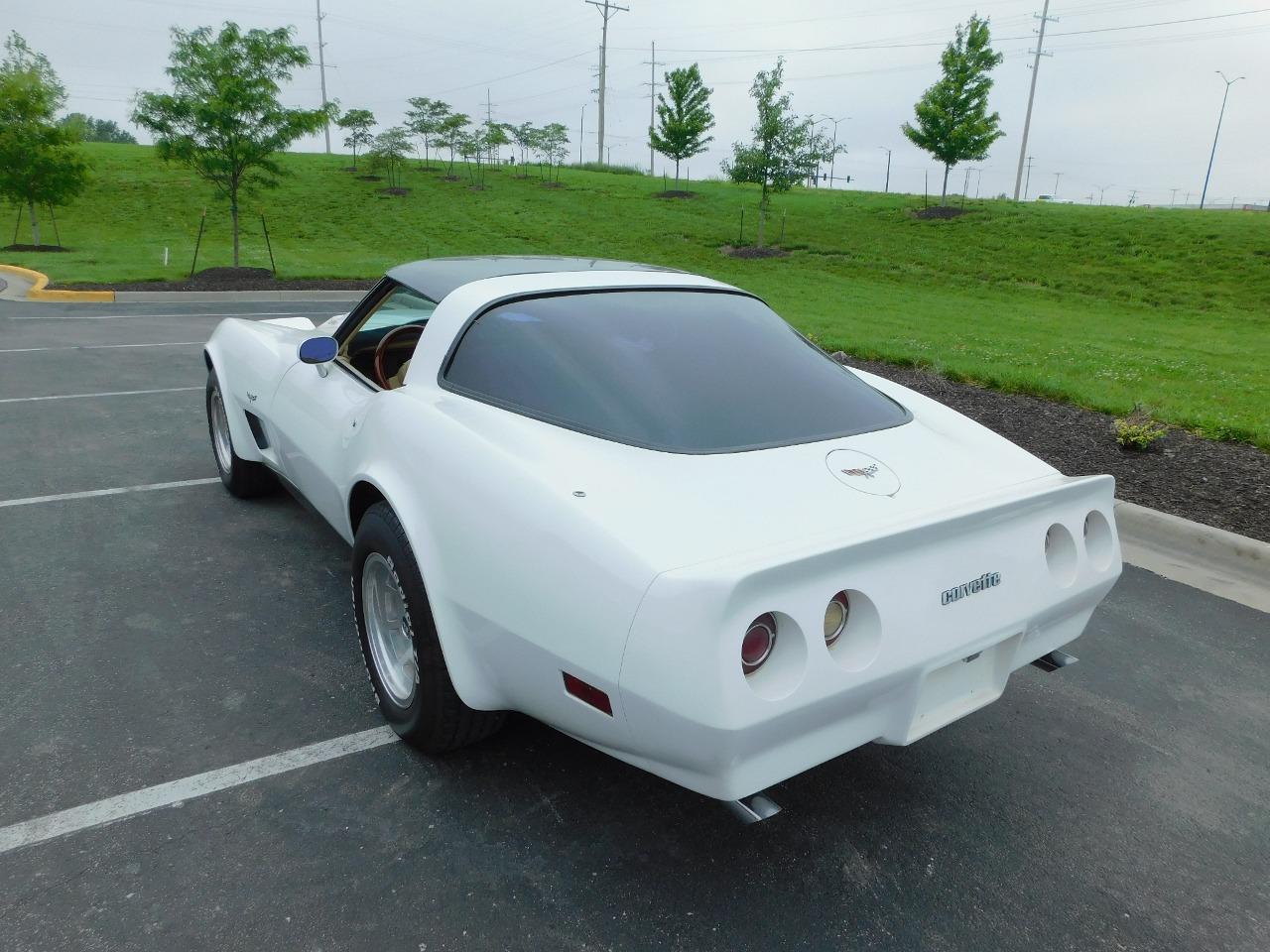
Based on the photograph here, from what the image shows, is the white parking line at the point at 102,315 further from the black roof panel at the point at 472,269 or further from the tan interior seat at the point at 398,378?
the black roof panel at the point at 472,269

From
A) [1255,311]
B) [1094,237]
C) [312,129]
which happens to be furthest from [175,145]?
[1094,237]

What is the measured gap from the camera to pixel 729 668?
1.81 m

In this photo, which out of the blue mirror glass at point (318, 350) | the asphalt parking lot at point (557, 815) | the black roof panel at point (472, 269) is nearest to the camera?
the asphalt parking lot at point (557, 815)

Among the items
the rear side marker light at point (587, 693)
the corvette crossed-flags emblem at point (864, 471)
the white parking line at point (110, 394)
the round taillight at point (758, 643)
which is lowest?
the white parking line at point (110, 394)

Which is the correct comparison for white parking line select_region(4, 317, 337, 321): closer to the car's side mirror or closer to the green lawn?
the green lawn

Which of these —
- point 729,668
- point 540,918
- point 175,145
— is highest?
point 175,145

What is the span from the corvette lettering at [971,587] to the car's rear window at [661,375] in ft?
2.19

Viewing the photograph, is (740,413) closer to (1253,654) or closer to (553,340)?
(553,340)

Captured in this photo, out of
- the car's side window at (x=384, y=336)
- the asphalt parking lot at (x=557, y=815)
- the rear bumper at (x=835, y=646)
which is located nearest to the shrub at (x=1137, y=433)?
the asphalt parking lot at (x=557, y=815)

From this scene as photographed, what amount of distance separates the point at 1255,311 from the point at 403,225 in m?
24.9

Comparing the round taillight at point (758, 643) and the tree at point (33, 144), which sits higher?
the tree at point (33, 144)

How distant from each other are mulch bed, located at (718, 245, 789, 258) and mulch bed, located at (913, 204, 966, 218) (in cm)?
896

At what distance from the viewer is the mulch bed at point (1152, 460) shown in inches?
194

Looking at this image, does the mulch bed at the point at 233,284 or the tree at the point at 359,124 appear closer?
the mulch bed at the point at 233,284
